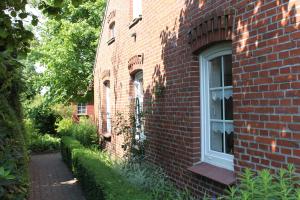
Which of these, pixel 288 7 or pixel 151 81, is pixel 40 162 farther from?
pixel 288 7

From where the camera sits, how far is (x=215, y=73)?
19.5ft

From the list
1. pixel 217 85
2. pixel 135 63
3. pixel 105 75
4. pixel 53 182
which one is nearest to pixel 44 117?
pixel 105 75

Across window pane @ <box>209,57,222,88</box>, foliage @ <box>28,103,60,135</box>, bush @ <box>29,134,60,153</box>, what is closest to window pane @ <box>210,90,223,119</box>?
window pane @ <box>209,57,222,88</box>

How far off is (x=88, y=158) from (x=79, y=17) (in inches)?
585

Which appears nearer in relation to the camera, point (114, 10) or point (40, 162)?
point (114, 10)

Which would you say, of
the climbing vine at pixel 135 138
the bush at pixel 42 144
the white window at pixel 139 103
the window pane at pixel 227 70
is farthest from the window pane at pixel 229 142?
the bush at pixel 42 144

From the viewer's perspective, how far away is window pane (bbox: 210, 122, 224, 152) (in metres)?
5.79

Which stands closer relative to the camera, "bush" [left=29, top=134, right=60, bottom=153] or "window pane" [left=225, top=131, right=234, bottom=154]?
"window pane" [left=225, top=131, right=234, bottom=154]

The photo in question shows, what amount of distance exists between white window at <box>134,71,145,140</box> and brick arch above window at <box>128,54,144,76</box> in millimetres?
190

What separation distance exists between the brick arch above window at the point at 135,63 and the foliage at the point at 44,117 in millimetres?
15569

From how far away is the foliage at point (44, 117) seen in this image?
2483 cm

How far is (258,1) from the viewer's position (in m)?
4.50

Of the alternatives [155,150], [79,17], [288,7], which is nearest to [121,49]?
[155,150]

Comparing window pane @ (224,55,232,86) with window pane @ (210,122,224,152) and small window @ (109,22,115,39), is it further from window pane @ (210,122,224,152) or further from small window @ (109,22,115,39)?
small window @ (109,22,115,39)
